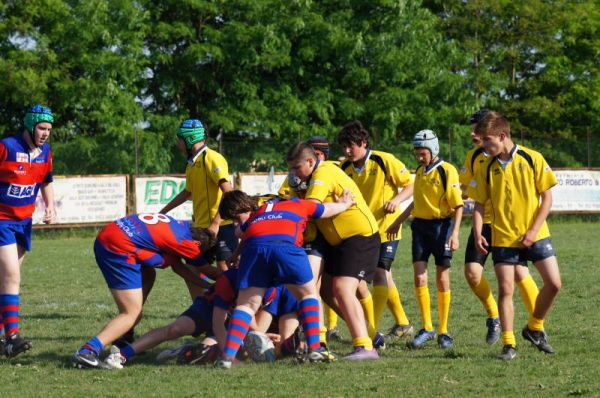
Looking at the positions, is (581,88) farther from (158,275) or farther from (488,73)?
(158,275)

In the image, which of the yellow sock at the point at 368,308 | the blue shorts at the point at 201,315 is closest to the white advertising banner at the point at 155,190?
the yellow sock at the point at 368,308

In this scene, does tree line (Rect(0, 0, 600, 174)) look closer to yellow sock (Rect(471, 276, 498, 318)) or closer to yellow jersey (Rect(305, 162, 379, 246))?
yellow sock (Rect(471, 276, 498, 318))

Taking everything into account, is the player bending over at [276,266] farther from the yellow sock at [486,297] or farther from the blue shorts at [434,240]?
the yellow sock at [486,297]

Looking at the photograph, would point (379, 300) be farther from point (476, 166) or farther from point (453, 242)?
point (476, 166)

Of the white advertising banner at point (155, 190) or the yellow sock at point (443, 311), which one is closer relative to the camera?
the yellow sock at point (443, 311)

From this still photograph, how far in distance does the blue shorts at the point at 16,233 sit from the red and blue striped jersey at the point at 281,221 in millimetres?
2264

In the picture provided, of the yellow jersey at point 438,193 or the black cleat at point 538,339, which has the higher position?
the yellow jersey at point 438,193

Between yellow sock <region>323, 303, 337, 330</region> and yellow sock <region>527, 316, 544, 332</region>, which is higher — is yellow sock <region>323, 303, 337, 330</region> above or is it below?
below

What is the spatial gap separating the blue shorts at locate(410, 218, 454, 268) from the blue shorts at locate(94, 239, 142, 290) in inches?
105

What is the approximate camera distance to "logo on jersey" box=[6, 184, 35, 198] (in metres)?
8.34

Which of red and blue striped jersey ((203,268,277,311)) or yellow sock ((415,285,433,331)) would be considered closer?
red and blue striped jersey ((203,268,277,311))

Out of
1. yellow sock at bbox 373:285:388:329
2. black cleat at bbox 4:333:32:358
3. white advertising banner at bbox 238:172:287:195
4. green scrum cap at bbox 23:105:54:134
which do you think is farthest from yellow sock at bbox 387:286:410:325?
white advertising banner at bbox 238:172:287:195

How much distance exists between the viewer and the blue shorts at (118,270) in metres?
7.36

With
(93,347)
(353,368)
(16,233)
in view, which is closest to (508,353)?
(353,368)
